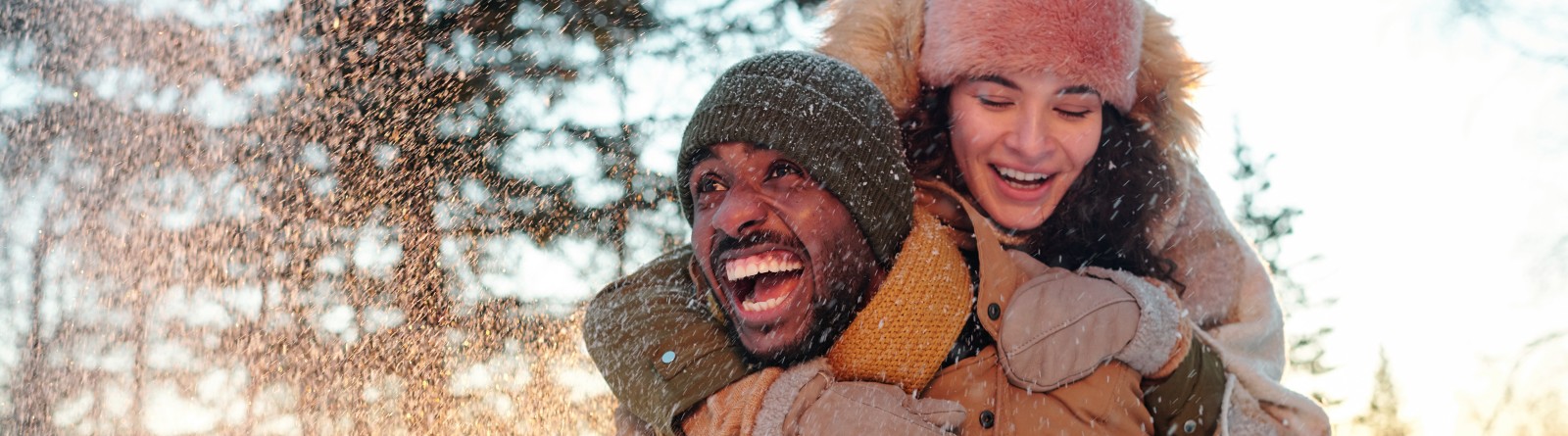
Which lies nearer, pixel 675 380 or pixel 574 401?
pixel 675 380

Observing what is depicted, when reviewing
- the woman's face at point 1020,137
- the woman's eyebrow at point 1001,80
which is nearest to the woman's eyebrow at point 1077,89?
the woman's face at point 1020,137

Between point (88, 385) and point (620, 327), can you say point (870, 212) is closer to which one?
point (620, 327)

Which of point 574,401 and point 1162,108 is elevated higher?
point 1162,108

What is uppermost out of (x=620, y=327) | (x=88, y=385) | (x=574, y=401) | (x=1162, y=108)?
(x=1162, y=108)

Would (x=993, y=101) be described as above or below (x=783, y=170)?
below

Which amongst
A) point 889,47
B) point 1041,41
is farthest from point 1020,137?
point 889,47

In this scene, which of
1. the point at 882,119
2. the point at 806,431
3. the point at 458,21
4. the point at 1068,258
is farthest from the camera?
the point at 458,21

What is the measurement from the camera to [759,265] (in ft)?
8.27

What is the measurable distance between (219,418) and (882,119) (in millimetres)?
4747

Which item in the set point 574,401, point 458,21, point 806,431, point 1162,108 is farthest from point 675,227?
point 806,431

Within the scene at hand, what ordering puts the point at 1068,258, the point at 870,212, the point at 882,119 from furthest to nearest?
1. the point at 1068,258
2. the point at 882,119
3. the point at 870,212

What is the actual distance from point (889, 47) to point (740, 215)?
0.96 m

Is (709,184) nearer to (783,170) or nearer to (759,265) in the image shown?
(783,170)

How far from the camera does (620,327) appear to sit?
296 cm
